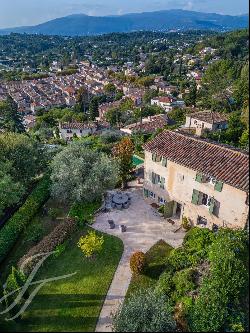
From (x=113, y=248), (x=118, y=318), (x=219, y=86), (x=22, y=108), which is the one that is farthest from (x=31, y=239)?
(x=22, y=108)

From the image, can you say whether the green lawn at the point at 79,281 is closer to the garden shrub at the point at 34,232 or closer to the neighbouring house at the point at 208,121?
the garden shrub at the point at 34,232

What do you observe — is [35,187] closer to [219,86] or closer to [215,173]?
[215,173]

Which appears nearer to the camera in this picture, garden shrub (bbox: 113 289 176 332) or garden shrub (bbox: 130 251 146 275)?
garden shrub (bbox: 113 289 176 332)

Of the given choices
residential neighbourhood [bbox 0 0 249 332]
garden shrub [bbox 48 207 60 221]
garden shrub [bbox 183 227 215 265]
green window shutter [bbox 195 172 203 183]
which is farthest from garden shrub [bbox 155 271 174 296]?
garden shrub [bbox 48 207 60 221]

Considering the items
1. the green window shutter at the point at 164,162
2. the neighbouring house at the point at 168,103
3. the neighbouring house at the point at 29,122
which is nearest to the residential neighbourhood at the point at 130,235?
the green window shutter at the point at 164,162

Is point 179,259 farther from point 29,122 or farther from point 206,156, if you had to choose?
point 29,122

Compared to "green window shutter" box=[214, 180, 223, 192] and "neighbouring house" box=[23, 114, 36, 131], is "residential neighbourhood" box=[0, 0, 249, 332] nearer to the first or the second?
"green window shutter" box=[214, 180, 223, 192]

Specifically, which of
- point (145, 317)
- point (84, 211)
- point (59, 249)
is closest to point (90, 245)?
point (59, 249)
